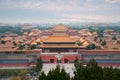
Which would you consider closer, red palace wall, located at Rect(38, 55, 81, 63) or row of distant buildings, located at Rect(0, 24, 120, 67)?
row of distant buildings, located at Rect(0, 24, 120, 67)

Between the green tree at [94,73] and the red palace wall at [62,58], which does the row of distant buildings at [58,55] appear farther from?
the green tree at [94,73]

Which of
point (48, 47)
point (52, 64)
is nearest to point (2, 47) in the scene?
point (48, 47)

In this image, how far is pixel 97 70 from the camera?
18516mm

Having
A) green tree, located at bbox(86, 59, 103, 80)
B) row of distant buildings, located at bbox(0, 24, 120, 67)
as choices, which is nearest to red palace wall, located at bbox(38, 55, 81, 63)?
row of distant buildings, located at bbox(0, 24, 120, 67)

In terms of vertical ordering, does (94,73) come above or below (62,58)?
above

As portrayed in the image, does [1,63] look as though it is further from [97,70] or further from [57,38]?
[97,70]

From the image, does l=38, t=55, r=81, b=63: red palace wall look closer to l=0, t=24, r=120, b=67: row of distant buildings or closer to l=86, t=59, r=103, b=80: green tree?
l=0, t=24, r=120, b=67: row of distant buildings

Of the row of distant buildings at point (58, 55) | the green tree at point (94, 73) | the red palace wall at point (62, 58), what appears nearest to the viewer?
the green tree at point (94, 73)

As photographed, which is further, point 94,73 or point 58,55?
point 58,55

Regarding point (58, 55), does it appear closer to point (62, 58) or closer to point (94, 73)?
point (62, 58)

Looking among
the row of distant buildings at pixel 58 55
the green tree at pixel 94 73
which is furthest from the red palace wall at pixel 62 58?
the green tree at pixel 94 73

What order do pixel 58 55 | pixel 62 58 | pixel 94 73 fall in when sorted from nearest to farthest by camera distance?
1. pixel 94 73
2. pixel 62 58
3. pixel 58 55

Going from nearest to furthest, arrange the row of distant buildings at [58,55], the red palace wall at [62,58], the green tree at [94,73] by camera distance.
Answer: the green tree at [94,73], the row of distant buildings at [58,55], the red palace wall at [62,58]

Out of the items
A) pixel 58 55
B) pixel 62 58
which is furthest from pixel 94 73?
pixel 58 55
